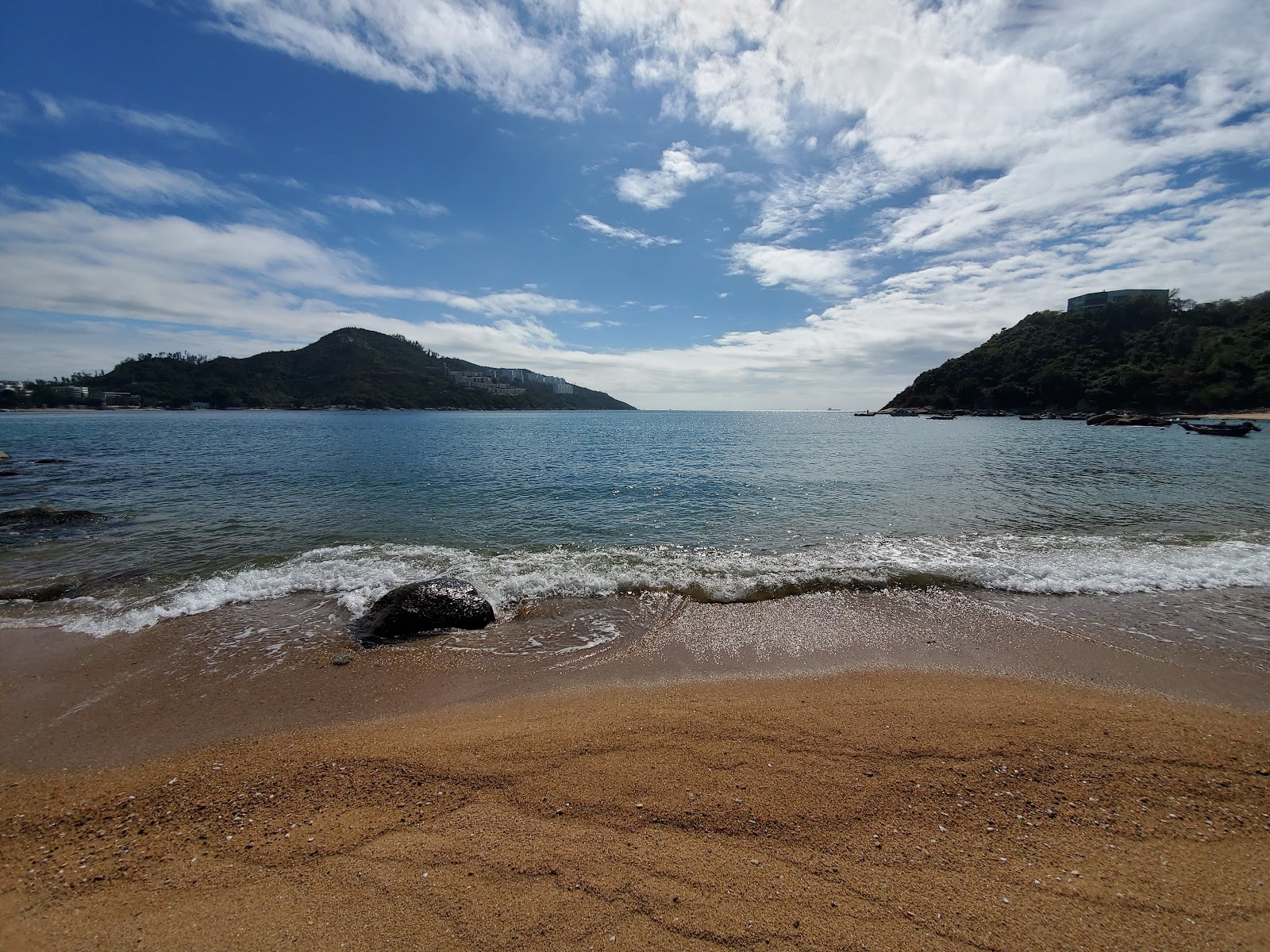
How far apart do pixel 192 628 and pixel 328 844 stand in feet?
25.6

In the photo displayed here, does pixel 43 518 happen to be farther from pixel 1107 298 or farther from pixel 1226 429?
pixel 1107 298

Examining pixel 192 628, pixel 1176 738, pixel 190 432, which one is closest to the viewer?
pixel 1176 738

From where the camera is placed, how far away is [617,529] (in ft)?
54.9

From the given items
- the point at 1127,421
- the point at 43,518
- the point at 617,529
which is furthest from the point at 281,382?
the point at 1127,421

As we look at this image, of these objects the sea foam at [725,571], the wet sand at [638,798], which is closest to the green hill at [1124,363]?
the sea foam at [725,571]

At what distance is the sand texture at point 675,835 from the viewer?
352cm

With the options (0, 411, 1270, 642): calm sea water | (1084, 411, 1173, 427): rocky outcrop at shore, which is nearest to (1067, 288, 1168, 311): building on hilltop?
(1084, 411, 1173, 427): rocky outcrop at shore

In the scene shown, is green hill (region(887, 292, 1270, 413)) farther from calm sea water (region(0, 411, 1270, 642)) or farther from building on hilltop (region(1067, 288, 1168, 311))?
calm sea water (region(0, 411, 1270, 642))

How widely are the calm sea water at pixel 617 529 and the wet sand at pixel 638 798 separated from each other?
315 cm

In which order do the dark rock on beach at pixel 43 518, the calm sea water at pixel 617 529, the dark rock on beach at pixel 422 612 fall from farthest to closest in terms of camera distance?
the dark rock on beach at pixel 43 518, the calm sea water at pixel 617 529, the dark rock on beach at pixel 422 612

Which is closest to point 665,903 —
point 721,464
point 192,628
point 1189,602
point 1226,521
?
point 192,628

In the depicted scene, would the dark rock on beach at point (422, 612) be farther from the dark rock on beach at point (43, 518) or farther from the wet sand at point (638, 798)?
the dark rock on beach at point (43, 518)

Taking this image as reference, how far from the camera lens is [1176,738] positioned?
5766mm

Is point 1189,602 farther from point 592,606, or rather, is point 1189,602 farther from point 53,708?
point 53,708
